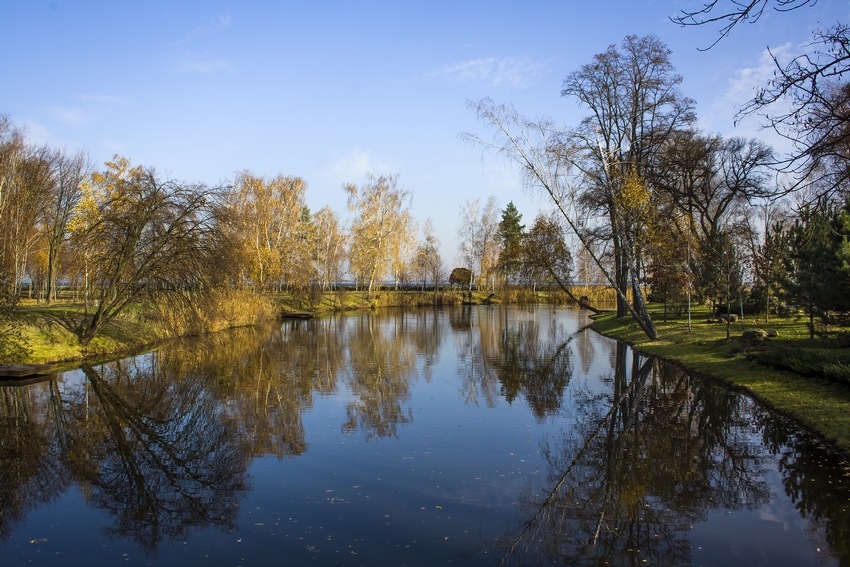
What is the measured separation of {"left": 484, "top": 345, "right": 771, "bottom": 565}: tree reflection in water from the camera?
690 centimetres

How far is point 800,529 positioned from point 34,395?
17.6m

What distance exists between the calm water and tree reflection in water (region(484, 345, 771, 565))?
4 cm

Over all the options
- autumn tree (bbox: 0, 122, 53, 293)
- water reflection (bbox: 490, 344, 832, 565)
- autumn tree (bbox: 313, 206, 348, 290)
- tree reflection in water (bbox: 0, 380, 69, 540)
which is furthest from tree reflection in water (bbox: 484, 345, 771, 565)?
autumn tree (bbox: 313, 206, 348, 290)

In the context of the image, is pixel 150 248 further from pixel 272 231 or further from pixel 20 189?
pixel 272 231

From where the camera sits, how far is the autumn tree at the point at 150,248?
2423 cm

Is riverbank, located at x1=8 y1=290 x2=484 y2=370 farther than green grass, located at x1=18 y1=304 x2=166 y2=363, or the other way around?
riverbank, located at x1=8 y1=290 x2=484 y2=370

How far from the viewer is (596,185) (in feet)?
93.9

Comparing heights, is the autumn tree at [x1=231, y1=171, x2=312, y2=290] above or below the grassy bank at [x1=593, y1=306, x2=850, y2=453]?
above

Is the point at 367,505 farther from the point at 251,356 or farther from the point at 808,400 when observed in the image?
the point at 251,356

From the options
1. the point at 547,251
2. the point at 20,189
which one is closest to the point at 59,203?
the point at 20,189

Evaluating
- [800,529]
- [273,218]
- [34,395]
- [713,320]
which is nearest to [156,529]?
[800,529]

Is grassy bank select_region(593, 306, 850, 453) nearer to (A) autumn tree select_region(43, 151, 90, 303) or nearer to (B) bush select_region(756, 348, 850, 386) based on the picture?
(B) bush select_region(756, 348, 850, 386)

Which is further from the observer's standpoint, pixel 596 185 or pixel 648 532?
pixel 596 185

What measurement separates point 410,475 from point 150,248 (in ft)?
63.8
